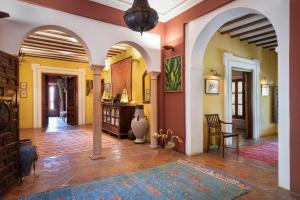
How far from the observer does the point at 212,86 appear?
197 inches

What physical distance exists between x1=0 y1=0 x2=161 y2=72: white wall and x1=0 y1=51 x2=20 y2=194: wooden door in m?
0.62

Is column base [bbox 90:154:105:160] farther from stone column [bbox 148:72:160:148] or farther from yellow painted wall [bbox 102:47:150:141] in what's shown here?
yellow painted wall [bbox 102:47:150:141]

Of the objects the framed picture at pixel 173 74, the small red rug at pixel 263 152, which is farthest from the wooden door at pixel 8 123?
the small red rug at pixel 263 152

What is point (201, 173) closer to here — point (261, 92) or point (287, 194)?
point (287, 194)

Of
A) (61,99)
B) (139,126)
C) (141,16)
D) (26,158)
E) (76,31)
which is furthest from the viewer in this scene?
(61,99)

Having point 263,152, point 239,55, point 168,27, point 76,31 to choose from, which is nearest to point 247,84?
point 239,55

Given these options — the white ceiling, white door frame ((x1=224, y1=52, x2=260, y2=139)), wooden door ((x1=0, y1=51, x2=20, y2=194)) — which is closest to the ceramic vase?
wooden door ((x1=0, y1=51, x2=20, y2=194))

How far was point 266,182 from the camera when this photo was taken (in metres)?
2.89

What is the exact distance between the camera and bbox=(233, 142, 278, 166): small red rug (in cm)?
402

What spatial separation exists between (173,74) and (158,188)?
271 centimetres

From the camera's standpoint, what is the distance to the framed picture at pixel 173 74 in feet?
14.6

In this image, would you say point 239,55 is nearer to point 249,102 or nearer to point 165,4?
point 249,102

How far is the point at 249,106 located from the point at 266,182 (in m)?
3.68

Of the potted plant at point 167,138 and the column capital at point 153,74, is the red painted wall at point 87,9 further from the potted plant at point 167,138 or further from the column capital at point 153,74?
the potted plant at point 167,138
